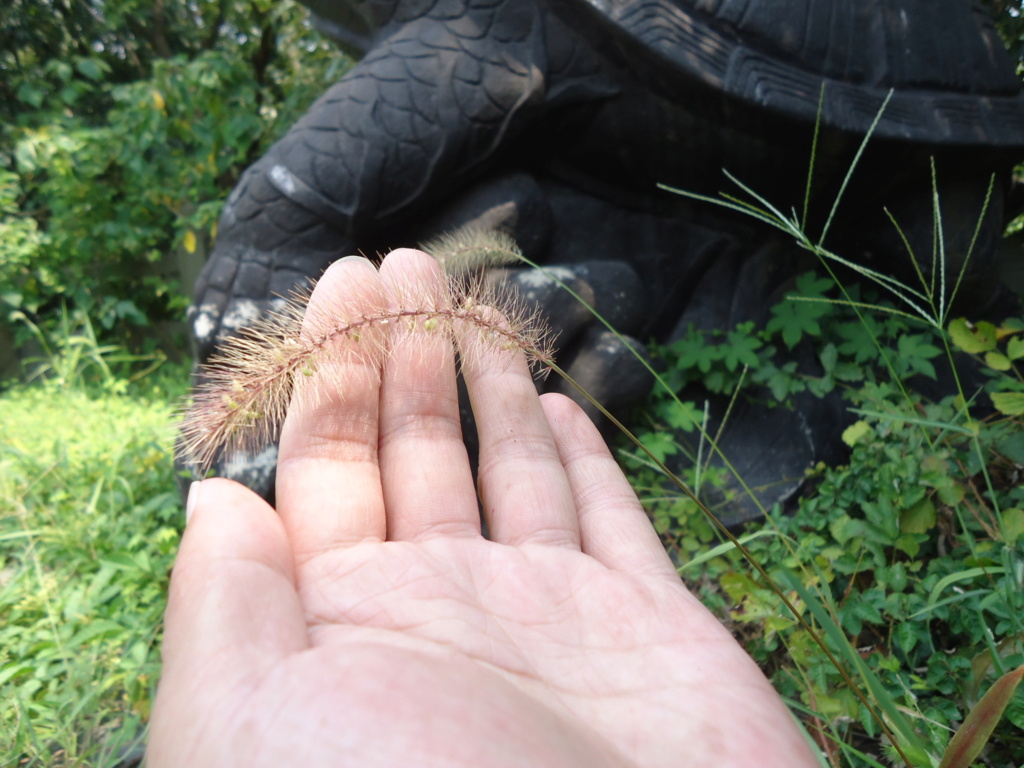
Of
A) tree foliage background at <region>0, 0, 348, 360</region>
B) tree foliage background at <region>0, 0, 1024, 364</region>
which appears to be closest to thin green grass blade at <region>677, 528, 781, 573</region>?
tree foliage background at <region>0, 0, 1024, 364</region>

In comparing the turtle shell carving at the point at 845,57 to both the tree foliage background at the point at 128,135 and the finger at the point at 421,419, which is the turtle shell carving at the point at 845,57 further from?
the tree foliage background at the point at 128,135

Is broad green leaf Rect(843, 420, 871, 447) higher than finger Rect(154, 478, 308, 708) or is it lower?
lower

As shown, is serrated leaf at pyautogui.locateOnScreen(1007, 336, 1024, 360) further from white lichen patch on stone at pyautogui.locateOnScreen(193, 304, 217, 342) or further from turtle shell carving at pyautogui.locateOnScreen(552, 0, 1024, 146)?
white lichen patch on stone at pyautogui.locateOnScreen(193, 304, 217, 342)

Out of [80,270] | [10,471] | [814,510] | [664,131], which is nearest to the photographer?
[814,510]

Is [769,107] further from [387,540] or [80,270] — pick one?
[80,270]

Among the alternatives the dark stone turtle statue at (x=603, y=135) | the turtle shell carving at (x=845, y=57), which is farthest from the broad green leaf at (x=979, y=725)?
the turtle shell carving at (x=845, y=57)

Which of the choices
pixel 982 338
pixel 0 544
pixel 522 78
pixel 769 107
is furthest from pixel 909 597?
pixel 0 544

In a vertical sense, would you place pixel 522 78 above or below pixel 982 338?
above
